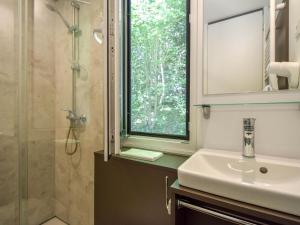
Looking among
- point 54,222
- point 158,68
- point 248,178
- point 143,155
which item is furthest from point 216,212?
point 54,222

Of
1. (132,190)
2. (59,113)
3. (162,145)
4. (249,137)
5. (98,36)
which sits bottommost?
(132,190)

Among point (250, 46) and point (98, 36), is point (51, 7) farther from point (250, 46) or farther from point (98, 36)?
point (250, 46)

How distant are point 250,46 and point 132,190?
1040mm

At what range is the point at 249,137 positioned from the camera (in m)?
0.89

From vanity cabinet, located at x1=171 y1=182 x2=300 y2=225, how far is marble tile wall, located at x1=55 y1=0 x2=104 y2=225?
3.17 ft

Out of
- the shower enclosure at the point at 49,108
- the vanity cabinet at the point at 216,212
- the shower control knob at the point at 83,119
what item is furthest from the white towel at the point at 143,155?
the shower control knob at the point at 83,119

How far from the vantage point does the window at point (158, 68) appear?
4.26ft

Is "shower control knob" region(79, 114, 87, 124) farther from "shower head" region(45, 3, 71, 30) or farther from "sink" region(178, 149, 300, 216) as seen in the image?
"sink" region(178, 149, 300, 216)

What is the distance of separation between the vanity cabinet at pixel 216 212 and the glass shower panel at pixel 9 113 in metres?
1.46

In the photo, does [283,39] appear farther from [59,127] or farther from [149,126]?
[59,127]

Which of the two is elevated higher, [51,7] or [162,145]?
[51,7]

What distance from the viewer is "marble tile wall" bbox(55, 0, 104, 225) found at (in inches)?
63.1

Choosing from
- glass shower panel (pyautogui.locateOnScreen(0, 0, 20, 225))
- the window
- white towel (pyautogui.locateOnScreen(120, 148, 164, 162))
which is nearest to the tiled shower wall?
glass shower panel (pyautogui.locateOnScreen(0, 0, 20, 225))

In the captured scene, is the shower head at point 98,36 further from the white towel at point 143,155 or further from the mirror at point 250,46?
the white towel at point 143,155
